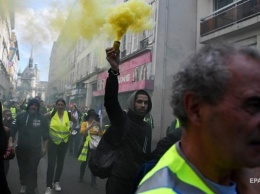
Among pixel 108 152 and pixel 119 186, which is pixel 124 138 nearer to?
pixel 108 152

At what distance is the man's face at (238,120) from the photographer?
99 cm

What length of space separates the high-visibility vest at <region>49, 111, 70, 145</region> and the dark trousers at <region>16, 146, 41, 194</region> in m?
0.52

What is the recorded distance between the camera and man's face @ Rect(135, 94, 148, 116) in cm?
335

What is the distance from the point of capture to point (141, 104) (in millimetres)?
3424

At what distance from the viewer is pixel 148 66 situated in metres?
15.2

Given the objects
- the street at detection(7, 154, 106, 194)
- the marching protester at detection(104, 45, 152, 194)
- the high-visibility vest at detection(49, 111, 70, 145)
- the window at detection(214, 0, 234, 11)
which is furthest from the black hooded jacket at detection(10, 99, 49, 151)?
the window at detection(214, 0, 234, 11)

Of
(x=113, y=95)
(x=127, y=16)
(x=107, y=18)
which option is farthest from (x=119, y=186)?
(x=107, y=18)

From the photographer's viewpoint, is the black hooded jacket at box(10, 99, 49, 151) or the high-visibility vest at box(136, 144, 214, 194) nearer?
the high-visibility vest at box(136, 144, 214, 194)

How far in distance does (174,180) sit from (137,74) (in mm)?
15376

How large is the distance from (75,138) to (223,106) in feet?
30.9

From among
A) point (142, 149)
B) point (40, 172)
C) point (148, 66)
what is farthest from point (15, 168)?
point (148, 66)

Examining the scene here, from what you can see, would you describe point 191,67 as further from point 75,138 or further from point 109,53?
point 75,138

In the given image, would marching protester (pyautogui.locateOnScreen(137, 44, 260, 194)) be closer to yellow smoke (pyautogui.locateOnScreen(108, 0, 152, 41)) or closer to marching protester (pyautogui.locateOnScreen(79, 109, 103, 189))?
yellow smoke (pyautogui.locateOnScreen(108, 0, 152, 41))

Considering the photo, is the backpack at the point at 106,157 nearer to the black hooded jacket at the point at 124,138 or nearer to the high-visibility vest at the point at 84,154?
the black hooded jacket at the point at 124,138
